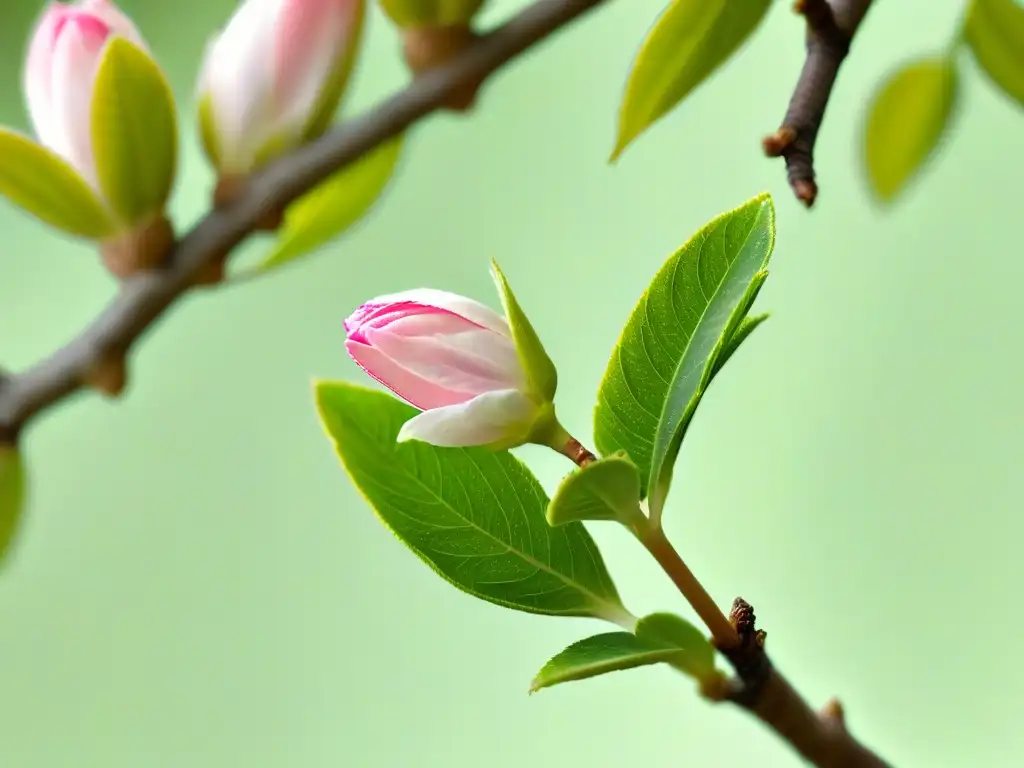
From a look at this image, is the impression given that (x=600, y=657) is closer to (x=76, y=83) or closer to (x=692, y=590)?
(x=692, y=590)

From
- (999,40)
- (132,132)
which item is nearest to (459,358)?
(132,132)

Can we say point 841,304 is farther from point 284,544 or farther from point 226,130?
point 226,130

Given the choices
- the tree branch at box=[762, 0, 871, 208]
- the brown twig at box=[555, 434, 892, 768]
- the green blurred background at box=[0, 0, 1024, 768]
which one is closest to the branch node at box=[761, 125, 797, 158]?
the tree branch at box=[762, 0, 871, 208]

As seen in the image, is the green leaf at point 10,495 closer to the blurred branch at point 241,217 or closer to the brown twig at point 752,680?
the blurred branch at point 241,217

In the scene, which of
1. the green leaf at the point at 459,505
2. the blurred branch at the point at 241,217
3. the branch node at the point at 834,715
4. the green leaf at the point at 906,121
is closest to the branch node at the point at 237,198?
the blurred branch at the point at 241,217

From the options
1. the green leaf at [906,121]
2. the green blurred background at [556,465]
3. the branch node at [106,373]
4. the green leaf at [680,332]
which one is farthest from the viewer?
the green blurred background at [556,465]

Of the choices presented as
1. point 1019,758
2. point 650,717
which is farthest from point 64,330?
point 1019,758
